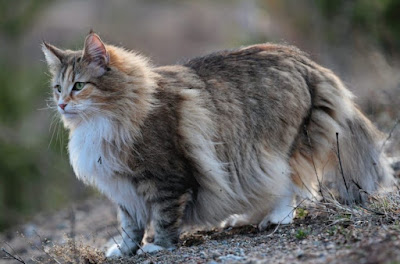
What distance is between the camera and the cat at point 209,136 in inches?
180

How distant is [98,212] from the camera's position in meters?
7.32

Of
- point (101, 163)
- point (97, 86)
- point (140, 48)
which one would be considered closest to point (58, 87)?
point (97, 86)

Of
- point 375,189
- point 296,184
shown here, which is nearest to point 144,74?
point 296,184

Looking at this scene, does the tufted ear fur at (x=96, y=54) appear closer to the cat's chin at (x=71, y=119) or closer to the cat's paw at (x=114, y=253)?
the cat's chin at (x=71, y=119)

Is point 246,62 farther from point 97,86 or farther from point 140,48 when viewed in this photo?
point 140,48

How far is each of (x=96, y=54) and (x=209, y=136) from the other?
112cm

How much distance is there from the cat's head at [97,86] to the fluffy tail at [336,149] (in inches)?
59.2

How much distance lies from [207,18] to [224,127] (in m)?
20.2

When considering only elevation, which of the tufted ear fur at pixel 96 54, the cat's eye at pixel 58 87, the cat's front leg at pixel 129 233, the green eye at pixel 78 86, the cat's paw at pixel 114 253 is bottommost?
the cat's paw at pixel 114 253

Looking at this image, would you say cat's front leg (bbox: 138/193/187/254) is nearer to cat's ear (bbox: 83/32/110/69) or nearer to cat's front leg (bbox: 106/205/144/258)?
cat's front leg (bbox: 106/205/144/258)

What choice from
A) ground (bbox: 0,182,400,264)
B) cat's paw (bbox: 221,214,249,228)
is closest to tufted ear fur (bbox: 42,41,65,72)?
ground (bbox: 0,182,400,264)

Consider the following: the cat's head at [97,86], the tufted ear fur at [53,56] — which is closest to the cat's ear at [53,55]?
the tufted ear fur at [53,56]

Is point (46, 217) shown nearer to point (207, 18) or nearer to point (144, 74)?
point (144, 74)

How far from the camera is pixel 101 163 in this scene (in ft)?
15.0
